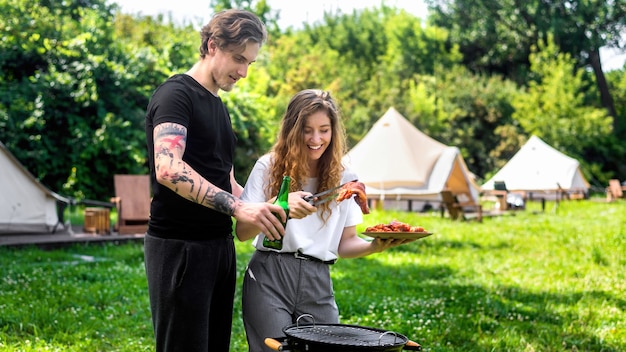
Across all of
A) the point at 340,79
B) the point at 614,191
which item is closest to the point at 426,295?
the point at 614,191

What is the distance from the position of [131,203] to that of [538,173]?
1708 cm

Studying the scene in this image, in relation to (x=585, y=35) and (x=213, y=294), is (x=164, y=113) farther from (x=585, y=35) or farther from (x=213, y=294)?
(x=585, y=35)

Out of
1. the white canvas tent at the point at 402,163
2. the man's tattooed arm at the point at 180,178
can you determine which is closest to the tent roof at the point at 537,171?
the white canvas tent at the point at 402,163

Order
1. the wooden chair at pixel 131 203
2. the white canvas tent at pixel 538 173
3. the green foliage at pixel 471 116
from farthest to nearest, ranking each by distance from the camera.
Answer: the green foliage at pixel 471 116 < the white canvas tent at pixel 538 173 < the wooden chair at pixel 131 203

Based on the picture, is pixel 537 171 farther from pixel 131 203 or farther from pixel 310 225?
pixel 310 225

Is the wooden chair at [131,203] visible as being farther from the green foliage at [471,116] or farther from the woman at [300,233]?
the green foliage at [471,116]

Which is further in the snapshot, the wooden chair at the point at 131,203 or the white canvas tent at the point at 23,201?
the wooden chair at the point at 131,203

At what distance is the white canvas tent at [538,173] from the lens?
978 inches

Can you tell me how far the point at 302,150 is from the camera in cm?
350

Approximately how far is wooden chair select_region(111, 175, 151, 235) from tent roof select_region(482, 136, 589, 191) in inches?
562

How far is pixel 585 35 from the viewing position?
4147 centimetres

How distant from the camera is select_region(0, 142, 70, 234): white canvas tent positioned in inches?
491

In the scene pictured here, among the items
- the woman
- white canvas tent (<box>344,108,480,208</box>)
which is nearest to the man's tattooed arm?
the woman

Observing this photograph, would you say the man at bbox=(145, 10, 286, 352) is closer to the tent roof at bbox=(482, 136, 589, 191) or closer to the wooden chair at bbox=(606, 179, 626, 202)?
the tent roof at bbox=(482, 136, 589, 191)
